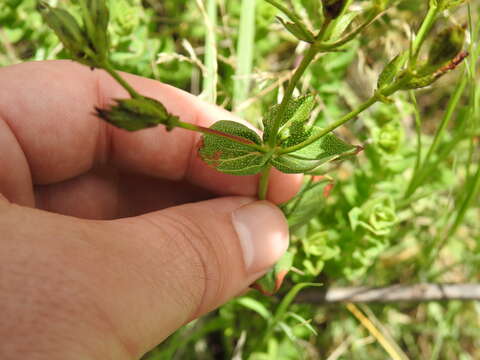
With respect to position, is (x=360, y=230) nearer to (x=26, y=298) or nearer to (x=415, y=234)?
(x=415, y=234)

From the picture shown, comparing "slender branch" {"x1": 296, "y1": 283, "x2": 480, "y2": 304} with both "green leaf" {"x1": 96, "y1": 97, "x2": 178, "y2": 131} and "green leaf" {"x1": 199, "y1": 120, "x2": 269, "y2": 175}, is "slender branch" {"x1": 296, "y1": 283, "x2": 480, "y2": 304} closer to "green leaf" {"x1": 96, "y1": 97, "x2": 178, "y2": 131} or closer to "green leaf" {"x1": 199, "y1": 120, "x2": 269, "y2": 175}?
"green leaf" {"x1": 199, "y1": 120, "x2": 269, "y2": 175}

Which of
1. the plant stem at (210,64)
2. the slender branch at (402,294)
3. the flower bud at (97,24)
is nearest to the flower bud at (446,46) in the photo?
the flower bud at (97,24)

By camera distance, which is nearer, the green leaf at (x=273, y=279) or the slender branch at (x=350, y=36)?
the slender branch at (x=350, y=36)

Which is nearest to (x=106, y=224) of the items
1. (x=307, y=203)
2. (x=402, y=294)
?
(x=307, y=203)

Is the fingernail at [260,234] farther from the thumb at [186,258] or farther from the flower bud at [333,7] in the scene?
the flower bud at [333,7]

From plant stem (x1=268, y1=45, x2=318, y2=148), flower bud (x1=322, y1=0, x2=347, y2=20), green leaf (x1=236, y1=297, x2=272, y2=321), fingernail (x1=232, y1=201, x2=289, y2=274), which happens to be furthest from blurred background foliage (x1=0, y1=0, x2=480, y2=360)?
flower bud (x1=322, y1=0, x2=347, y2=20)

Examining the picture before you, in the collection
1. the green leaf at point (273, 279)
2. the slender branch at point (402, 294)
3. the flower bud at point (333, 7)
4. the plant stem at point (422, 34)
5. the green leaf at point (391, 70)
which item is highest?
the flower bud at point (333, 7)

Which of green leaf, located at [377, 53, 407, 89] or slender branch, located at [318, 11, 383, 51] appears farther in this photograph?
green leaf, located at [377, 53, 407, 89]

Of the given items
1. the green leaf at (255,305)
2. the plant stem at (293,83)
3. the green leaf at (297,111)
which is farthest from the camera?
the green leaf at (255,305)
